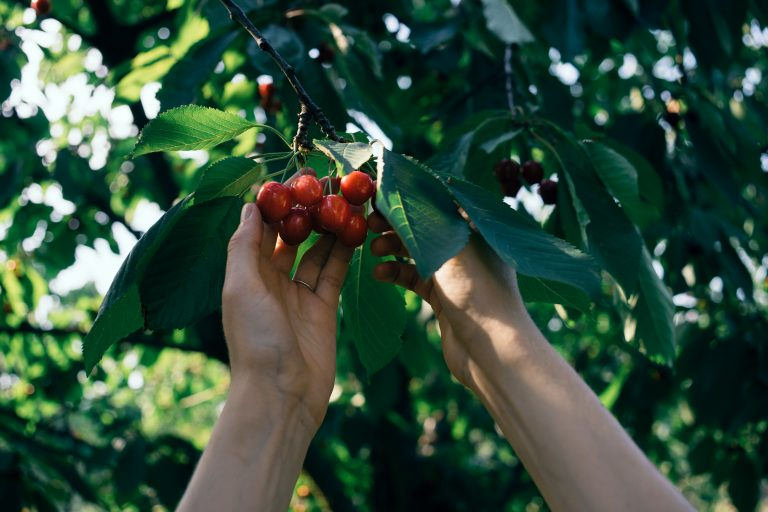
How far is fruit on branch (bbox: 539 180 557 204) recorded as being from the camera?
1756mm

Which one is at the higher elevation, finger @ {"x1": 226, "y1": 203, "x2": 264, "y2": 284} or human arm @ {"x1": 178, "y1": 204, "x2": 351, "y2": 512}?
finger @ {"x1": 226, "y1": 203, "x2": 264, "y2": 284}

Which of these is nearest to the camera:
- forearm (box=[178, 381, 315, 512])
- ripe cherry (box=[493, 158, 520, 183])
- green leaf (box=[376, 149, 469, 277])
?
green leaf (box=[376, 149, 469, 277])

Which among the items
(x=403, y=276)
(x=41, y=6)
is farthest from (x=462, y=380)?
(x=41, y=6)

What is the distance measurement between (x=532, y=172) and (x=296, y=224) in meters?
0.81

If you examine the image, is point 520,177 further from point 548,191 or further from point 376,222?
point 376,222

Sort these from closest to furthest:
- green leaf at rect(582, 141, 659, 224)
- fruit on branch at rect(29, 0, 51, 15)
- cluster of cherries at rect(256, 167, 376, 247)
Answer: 1. cluster of cherries at rect(256, 167, 376, 247)
2. green leaf at rect(582, 141, 659, 224)
3. fruit on branch at rect(29, 0, 51, 15)

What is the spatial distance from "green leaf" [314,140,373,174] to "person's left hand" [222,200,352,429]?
20 centimetres

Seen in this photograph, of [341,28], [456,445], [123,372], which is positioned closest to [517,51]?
[341,28]

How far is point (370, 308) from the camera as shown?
4.42ft

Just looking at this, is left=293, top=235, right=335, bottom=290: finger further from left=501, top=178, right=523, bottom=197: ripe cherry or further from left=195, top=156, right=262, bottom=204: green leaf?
left=501, top=178, right=523, bottom=197: ripe cherry

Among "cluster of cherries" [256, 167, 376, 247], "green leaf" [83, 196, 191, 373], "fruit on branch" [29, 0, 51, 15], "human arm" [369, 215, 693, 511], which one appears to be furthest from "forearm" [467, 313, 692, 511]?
"fruit on branch" [29, 0, 51, 15]

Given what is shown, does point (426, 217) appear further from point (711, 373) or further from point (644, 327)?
point (711, 373)

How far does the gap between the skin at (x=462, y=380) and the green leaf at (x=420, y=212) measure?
125 mm

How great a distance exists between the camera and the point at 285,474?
112 centimetres
